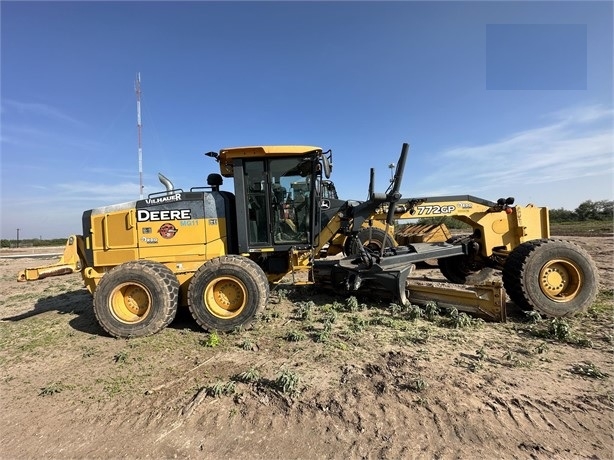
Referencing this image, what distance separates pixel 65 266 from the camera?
20.1ft

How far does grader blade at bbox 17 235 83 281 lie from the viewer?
604 centimetres

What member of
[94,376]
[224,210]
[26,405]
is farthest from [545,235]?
[26,405]

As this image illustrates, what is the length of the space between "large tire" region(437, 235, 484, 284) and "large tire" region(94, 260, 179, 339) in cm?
550

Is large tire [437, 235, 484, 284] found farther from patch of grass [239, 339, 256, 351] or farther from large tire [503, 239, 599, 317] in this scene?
patch of grass [239, 339, 256, 351]

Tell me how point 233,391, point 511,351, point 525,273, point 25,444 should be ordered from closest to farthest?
1. point 25,444
2. point 233,391
3. point 511,351
4. point 525,273

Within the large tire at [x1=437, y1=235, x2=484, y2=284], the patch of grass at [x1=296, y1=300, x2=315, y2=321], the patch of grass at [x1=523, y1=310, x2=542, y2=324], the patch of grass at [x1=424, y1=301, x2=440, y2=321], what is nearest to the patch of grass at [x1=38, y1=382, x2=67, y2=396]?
the patch of grass at [x1=296, y1=300, x2=315, y2=321]

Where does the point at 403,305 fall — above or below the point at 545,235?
below

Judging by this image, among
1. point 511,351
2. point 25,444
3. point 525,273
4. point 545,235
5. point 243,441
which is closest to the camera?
point 243,441

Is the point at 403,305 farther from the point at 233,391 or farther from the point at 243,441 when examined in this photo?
the point at 243,441

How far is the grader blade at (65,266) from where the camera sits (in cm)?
604

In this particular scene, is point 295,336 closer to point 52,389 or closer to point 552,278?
point 52,389

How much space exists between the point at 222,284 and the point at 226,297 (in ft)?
0.75

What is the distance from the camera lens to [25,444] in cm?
303

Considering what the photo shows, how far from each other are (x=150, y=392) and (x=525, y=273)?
542 cm
